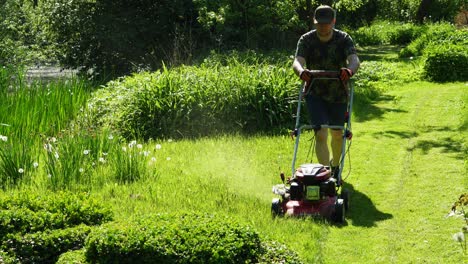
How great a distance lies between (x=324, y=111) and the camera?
7.70 m

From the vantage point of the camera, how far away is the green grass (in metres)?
6.41

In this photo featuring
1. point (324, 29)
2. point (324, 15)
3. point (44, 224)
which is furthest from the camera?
point (324, 29)

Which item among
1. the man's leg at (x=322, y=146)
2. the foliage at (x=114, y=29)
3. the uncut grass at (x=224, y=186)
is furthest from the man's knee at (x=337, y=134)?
the foliage at (x=114, y=29)

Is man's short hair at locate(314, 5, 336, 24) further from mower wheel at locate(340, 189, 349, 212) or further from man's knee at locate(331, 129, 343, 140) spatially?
mower wheel at locate(340, 189, 349, 212)

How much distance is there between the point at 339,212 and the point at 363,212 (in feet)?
1.93

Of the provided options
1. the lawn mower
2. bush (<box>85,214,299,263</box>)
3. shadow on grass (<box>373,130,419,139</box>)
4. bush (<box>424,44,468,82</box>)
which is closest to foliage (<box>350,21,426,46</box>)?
bush (<box>424,44,468,82</box>)

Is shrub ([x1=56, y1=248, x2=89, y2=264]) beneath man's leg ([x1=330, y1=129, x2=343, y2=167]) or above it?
beneath

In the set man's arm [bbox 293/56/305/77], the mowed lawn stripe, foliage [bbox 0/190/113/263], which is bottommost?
the mowed lawn stripe

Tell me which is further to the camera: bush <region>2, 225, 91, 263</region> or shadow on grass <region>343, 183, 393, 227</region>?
shadow on grass <region>343, 183, 393, 227</region>

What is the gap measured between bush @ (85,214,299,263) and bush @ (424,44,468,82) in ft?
36.4

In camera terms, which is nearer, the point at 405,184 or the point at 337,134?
the point at 337,134

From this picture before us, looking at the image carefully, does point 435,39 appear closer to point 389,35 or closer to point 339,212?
point 389,35

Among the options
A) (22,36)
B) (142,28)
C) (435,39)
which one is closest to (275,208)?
(142,28)

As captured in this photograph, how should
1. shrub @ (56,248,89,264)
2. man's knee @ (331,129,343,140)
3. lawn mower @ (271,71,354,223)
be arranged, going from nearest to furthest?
shrub @ (56,248,89,264), lawn mower @ (271,71,354,223), man's knee @ (331,129,343,140)
